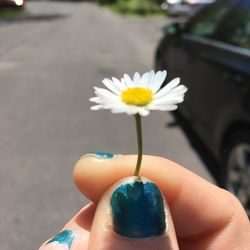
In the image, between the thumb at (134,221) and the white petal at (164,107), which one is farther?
the thumb at (134,221)

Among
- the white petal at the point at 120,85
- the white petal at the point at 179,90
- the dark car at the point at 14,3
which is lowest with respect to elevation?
the dark car at the point at 14,3

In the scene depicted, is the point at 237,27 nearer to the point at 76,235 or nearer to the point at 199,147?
the point at 199,147

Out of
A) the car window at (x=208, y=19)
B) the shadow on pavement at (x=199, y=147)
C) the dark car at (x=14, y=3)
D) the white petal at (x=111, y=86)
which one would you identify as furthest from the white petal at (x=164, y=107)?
the car window at (x=208, y=19)

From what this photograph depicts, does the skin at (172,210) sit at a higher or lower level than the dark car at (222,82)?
higher

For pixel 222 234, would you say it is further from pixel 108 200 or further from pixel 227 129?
pixel 227 129

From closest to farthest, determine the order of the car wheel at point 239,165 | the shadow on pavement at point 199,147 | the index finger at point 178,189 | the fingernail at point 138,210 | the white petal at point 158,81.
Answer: the white petal at point 158,81
the fingernail at point 138,210
the index finger at point 178,189
the car wheel at point 239,165
the shadow on pavement at point 199,147

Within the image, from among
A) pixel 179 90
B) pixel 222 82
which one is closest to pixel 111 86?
pixel 179 90

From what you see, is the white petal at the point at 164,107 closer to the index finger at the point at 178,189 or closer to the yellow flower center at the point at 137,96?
the yellow flower center at the point at 137,96

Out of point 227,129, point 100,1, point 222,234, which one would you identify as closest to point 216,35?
point 227,129

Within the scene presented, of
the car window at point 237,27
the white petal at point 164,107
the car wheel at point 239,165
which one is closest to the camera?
the white petal at point 164,107
